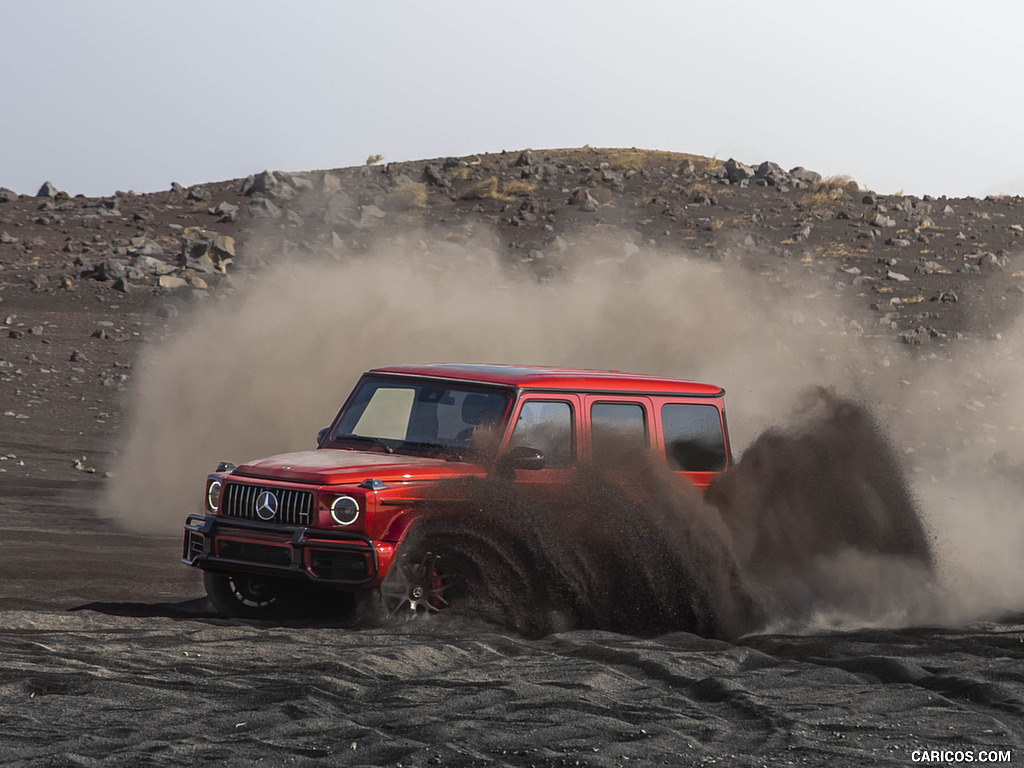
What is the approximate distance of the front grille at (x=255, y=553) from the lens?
25.7 ft

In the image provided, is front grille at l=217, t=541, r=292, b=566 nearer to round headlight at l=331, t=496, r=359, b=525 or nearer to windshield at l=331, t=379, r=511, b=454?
round headlight at l=331, t=496, r=359, b=525

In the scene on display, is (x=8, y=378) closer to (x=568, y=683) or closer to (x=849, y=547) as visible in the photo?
(x=849, y=547)

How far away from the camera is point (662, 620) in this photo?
27.5 feet

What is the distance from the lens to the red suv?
25.5 feet

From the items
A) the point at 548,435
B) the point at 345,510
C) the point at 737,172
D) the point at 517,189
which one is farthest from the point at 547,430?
the point at 737,172

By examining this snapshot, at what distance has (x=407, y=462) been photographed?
8.27 meters

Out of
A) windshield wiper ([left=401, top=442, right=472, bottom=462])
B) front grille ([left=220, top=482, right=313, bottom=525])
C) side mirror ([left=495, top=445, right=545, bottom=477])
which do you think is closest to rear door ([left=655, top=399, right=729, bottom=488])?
side mirror ([left=495, top=445, right=545, bottom=477])

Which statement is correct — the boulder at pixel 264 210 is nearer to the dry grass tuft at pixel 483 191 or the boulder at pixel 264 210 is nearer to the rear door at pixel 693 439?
the dry grass tuft at pixel 483 191

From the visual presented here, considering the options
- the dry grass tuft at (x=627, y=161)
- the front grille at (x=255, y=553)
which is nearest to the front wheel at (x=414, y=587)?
the front grille at (x=255, y=553)

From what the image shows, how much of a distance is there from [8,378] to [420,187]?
1878 cm

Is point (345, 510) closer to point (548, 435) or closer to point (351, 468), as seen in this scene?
point (351, 468)

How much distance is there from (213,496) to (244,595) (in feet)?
2.38

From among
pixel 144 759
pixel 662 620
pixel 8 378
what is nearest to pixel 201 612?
pixel 662 620

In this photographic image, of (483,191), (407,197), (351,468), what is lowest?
(351,468)
